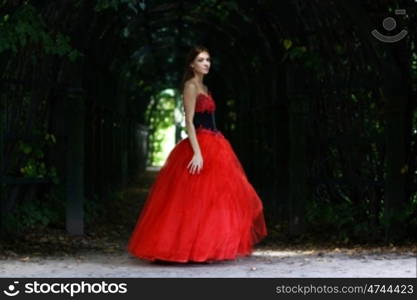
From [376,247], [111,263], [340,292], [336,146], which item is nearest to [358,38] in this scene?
[336,146]

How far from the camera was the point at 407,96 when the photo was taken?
8164mm

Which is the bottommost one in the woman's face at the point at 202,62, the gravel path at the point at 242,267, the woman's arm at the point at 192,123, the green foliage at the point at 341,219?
the gravel path at the point at 242,267

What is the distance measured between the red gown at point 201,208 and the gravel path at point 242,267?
147 mm


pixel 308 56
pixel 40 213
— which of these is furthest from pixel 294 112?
pixel 40 213

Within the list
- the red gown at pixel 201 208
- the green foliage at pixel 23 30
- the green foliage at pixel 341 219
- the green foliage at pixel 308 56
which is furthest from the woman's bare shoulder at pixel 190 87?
the green foliage at pixel 341 219

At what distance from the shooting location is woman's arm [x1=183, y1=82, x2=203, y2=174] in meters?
7.11

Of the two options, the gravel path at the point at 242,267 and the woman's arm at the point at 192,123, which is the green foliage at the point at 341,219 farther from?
the woman's arm at the point at 192,123

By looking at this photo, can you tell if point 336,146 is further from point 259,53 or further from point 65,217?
point 259,53

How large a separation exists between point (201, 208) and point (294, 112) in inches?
121

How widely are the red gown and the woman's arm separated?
3.8 inches

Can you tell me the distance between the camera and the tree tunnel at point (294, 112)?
8133mm

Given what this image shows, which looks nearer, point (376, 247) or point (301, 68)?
point (376, 247)

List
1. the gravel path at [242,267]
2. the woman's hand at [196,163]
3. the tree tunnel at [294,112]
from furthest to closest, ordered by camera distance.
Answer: the tree tunnel at [294,112] < the woman's hand at [196,163] < the gravel path at [242,267]

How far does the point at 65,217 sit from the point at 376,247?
159 inches
